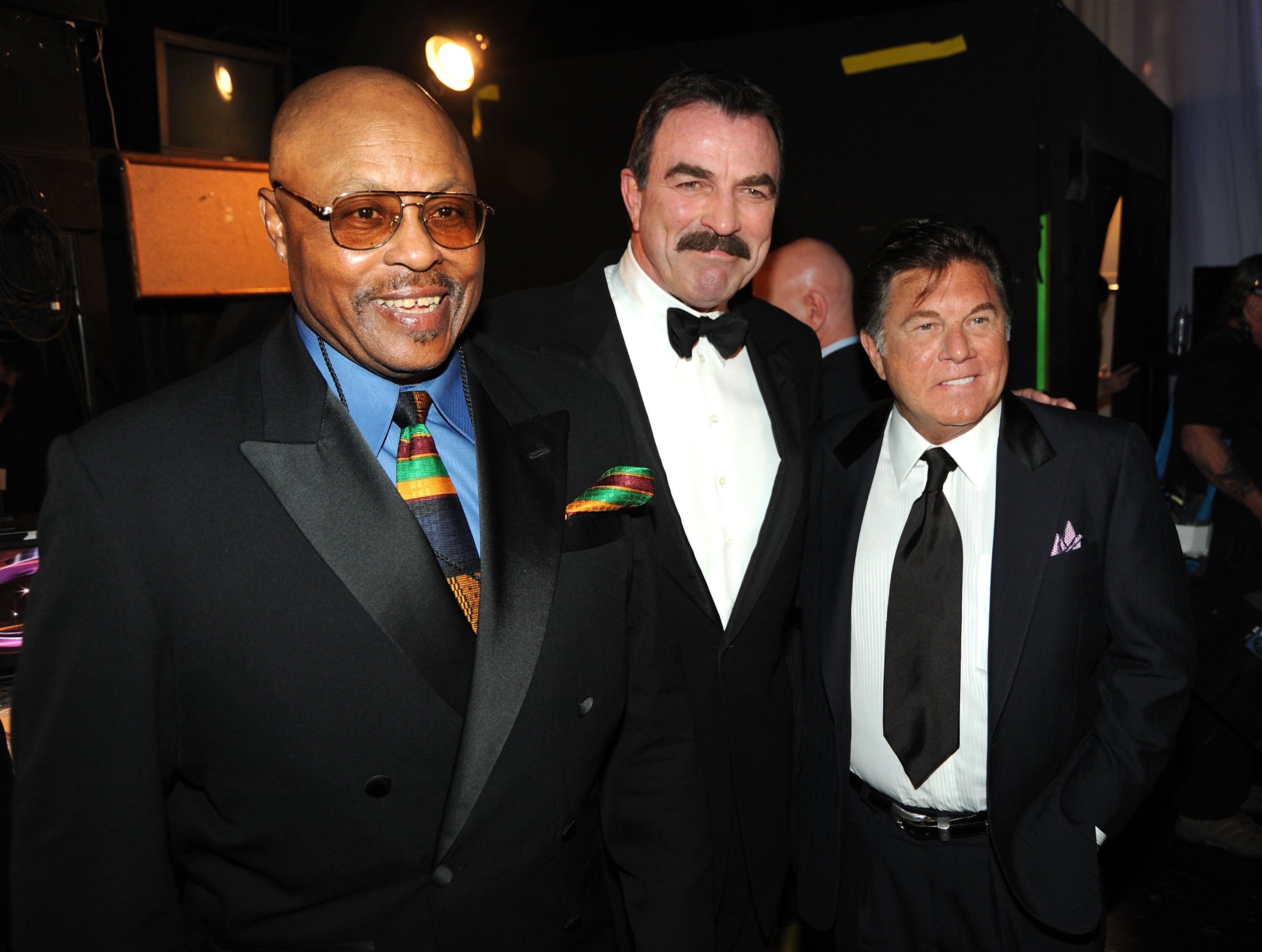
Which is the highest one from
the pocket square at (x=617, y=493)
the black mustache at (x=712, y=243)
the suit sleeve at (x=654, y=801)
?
the black mustache at (x=712, y=243)

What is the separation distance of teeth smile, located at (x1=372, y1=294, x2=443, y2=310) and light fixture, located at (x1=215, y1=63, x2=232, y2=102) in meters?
3.38

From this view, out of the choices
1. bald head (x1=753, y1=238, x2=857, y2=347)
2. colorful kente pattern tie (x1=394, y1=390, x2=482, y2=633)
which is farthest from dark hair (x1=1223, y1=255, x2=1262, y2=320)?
colorful kente pattern tie (x1=394, y1=390, x2=482, y2=633)

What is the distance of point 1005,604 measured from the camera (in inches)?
71.4

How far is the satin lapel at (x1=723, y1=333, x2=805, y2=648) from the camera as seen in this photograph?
2158 millimetres

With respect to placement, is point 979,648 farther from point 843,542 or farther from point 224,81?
point 224,81

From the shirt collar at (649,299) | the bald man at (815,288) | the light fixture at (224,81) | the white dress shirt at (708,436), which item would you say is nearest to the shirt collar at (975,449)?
the white dress shirt at (708,436)

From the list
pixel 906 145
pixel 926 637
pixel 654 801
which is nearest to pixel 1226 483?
pixel 906 145

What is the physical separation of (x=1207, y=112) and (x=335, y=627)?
8486 mm

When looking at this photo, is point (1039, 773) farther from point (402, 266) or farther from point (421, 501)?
point (402, 266)

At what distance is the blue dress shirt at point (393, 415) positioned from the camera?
1331 mm

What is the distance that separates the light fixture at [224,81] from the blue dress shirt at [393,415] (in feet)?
10.7

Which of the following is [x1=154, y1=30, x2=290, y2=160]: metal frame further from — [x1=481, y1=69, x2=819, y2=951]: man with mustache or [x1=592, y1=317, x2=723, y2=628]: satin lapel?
[x1=592, y1=317, x2=723, y2=628]: satin lapel

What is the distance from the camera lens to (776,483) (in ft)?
7.38

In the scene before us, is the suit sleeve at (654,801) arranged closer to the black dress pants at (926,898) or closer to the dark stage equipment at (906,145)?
the black dress pants at (926,898)
